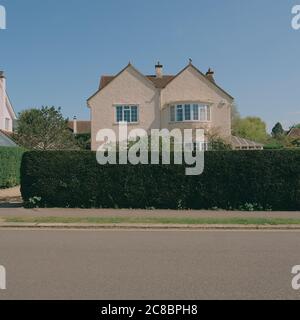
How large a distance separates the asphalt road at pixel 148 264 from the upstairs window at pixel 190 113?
26.0 meters

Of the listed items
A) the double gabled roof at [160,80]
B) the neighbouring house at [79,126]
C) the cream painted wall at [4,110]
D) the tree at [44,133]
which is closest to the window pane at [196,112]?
the double gabled roof at [160,80]

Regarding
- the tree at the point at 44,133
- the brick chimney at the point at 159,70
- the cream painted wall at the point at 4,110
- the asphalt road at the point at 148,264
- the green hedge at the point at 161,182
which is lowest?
the asphalt road at the point at 148,264

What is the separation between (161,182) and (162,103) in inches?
896

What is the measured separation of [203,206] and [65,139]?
30.8 meters

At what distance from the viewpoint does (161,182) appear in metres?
15.3

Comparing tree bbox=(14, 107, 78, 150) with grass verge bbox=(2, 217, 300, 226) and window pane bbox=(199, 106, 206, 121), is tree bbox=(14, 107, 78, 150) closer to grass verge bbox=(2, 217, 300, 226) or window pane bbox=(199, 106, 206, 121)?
window pane bbox=(199, 106, 206, 121)

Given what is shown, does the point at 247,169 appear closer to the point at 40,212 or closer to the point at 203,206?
the point at 203,206

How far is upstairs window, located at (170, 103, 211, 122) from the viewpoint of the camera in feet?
119

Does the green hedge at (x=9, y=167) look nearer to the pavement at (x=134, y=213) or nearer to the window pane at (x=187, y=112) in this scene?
the pavement at (x=134, y=213)

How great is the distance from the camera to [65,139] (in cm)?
4378

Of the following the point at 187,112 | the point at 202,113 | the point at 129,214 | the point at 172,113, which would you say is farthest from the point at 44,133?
the point at 129,214

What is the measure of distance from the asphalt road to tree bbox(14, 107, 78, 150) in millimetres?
32672

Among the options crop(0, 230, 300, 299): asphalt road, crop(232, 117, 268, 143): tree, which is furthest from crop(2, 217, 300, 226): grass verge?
crop(232, 117, 268, 143): tree

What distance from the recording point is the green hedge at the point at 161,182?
15.0 metres
